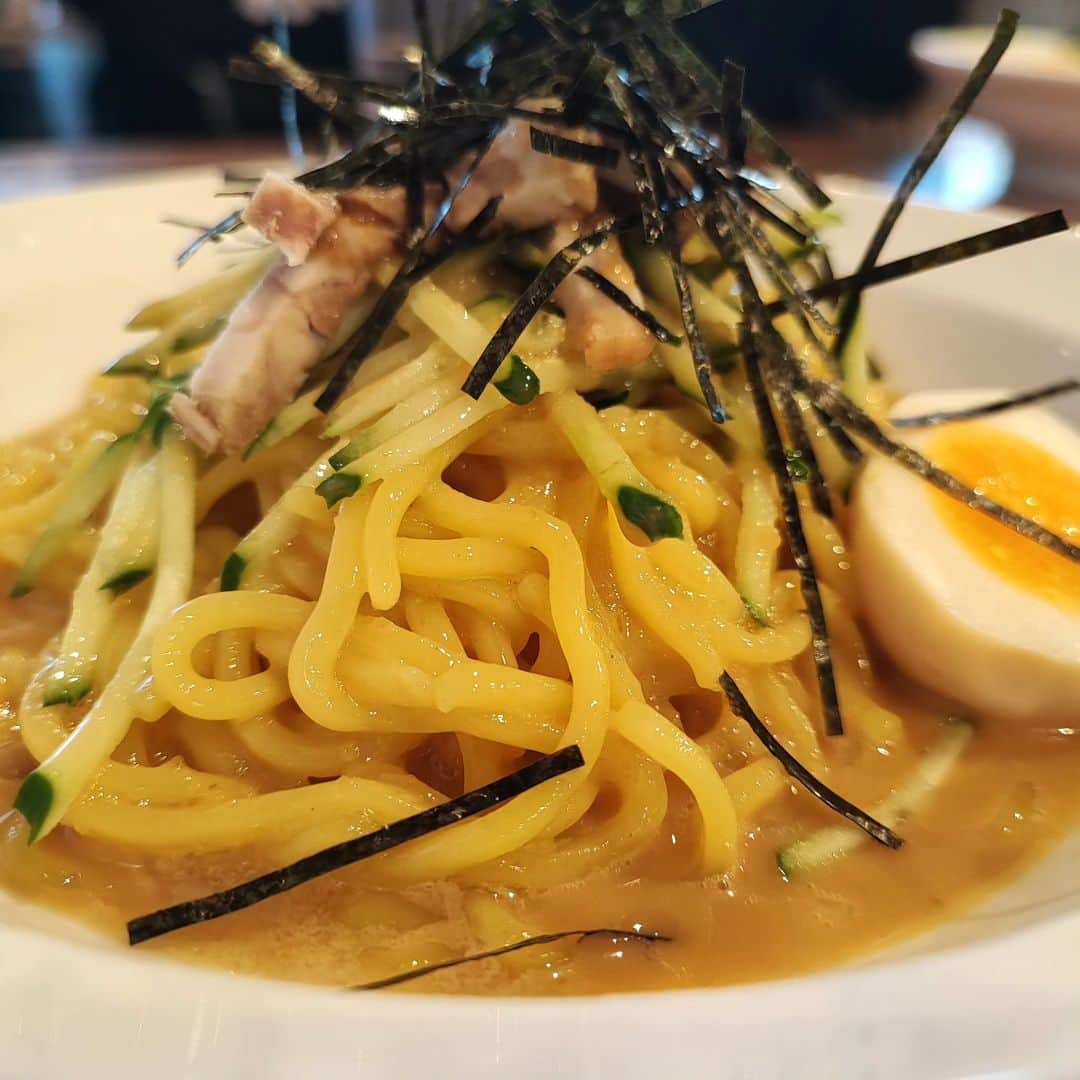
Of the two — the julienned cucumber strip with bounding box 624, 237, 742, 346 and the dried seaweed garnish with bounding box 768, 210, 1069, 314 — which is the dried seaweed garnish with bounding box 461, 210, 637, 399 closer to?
the julienned cucumber strip with bounding box 624, 237, 742, 346

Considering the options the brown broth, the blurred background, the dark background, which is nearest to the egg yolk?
the brown broth

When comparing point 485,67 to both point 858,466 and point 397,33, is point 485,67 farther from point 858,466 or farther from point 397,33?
point 397,33

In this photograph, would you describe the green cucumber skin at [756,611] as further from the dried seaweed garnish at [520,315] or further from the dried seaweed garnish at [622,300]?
the dried seaweed garnish at [520,315]

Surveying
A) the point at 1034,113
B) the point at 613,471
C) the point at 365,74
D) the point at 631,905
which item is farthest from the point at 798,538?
the point at 365,74

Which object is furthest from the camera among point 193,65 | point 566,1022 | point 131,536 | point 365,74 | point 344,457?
point 193,65

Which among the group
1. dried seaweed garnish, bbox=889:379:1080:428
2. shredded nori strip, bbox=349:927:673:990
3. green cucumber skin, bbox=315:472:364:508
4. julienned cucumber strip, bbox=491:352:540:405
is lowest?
shredded nori strip, bbox=349:927:673:990

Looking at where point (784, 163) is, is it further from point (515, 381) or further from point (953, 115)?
point (515, 381)
